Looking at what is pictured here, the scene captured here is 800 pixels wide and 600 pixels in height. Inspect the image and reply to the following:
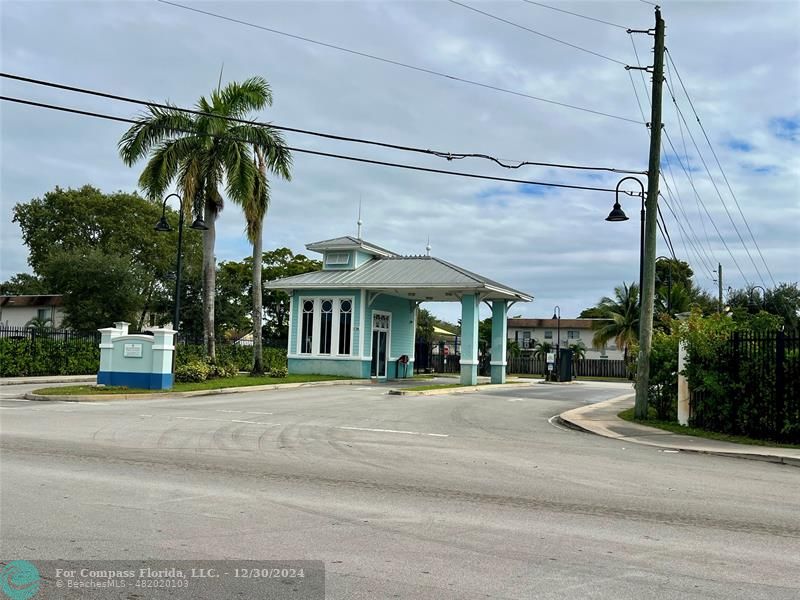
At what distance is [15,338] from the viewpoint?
32438 millimetres

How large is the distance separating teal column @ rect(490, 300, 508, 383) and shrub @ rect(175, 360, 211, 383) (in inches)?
563

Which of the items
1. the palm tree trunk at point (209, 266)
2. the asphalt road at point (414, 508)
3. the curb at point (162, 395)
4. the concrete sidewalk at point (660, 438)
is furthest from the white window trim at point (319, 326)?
the asphalt road at point (414, 508)

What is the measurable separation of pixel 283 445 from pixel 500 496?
499 cm

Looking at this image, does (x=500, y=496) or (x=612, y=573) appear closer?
(x=612, y=573)

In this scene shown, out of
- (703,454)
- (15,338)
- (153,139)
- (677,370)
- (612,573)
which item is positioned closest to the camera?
(612,573)

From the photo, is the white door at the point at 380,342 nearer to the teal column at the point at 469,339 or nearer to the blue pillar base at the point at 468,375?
the teal column at the point at 469,339

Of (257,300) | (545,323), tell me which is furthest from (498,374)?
(545,323)

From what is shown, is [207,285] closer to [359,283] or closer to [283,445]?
[359,283]

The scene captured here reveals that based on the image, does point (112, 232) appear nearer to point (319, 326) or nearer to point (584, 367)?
point (319, 326)

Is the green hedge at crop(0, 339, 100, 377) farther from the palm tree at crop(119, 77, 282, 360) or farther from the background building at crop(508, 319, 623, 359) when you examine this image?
the background building at crop(508, 319, 623, 359)

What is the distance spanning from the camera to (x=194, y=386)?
86.2ft

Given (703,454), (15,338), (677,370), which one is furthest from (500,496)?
(15,338)

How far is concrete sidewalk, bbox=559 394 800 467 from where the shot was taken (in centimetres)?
1345

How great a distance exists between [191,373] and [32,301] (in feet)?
146
